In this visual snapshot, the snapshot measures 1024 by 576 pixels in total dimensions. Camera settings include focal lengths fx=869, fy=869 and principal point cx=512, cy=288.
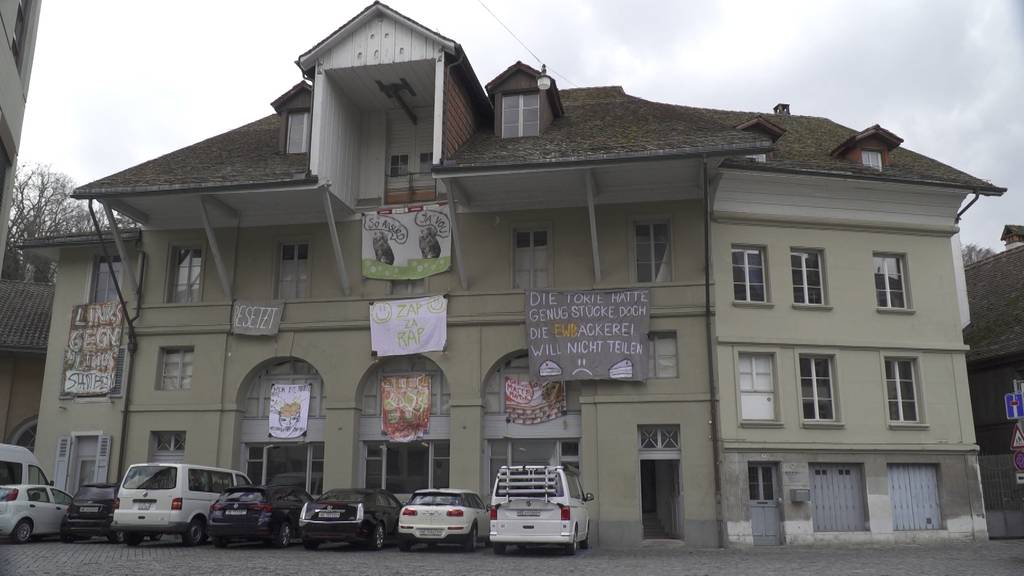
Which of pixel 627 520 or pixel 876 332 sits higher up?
pixel 876 332

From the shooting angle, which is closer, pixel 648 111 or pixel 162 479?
pixel 162 479

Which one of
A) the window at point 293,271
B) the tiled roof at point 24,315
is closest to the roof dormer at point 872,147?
the window at point 293,271

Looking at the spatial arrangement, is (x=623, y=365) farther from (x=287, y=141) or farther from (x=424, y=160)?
(x=287, y=141)

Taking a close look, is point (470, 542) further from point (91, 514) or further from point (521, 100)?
point (521, 100)

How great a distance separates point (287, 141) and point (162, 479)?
11.2m

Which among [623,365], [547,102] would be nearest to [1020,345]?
[623,365]

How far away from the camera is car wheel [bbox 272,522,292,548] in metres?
19.3

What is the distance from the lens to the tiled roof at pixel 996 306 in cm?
2653

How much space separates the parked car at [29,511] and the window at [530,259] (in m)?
13.0

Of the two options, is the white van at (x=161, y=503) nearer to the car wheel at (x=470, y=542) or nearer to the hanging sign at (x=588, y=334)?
the car wheel at (x=470, y=542)

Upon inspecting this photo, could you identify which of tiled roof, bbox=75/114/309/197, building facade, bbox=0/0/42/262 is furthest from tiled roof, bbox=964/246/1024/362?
building facade, bbox=0/0/42/262

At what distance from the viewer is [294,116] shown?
2667 centimetres

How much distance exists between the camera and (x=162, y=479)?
19.5m

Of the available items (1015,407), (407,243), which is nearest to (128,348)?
(407,243)
